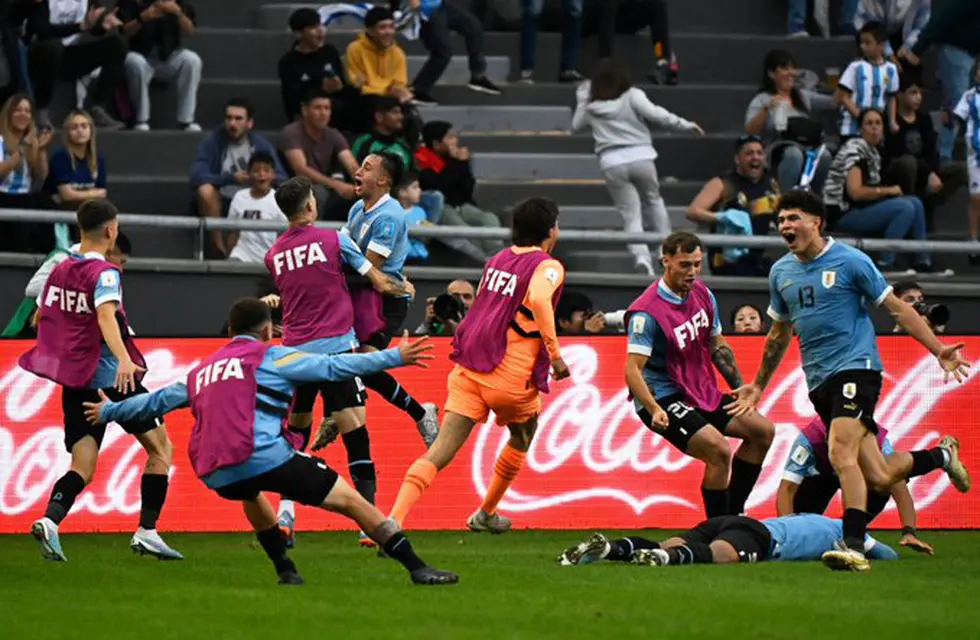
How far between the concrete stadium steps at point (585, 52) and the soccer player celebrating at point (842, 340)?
11402 millimetres

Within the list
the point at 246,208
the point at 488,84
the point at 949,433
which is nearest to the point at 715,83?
the point at 488,84

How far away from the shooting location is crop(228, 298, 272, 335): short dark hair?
1123 centimetres

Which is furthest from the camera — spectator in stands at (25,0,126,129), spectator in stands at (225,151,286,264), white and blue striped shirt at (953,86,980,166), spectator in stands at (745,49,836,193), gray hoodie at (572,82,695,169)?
white and blue striped shirt at (953,86,980,166)

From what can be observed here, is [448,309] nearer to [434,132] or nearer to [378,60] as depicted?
[434,132]

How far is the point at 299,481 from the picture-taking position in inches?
433

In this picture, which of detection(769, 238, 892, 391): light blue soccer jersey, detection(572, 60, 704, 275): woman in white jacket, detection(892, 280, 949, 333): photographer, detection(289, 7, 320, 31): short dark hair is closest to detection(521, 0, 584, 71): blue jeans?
detection(572, 60, 704, 275): woman in white jacket

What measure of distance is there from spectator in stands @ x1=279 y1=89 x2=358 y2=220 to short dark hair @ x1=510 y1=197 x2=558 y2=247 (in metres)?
6.84

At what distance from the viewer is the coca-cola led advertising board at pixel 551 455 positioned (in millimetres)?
15891

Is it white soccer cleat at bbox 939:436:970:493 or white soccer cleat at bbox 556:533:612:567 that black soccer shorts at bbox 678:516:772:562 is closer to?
white soccer cleat at bbox 556:533:612:567

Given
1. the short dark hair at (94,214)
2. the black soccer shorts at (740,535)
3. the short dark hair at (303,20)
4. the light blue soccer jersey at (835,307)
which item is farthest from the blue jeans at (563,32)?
the black soccer shorts at (740,535)

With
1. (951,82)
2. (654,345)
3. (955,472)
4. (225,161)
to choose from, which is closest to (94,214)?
(654,345)

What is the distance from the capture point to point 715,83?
2498 centimetres

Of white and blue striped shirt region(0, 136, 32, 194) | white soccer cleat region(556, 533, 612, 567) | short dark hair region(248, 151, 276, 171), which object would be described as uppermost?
short dark hair region(248, 151, 276, 171)

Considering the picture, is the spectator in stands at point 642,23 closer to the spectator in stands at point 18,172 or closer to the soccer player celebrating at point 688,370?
the spectator in stands at point 18,172
